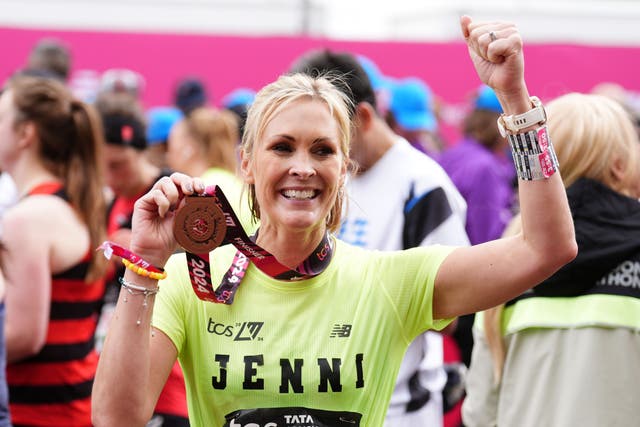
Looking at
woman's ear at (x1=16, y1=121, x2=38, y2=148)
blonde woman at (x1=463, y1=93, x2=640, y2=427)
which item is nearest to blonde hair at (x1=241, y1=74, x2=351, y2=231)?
blonde woman at (x1=463, y1=93, x2=640, y2=427)

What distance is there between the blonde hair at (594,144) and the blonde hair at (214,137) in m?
2.66

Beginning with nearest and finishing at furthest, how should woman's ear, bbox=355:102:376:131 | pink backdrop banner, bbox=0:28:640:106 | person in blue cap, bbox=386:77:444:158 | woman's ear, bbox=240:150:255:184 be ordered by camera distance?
woman's ear, bbox=240:150:255:184, woman's ear, bbox=355:102:376:131, person in blue cap, bbox=386:77:444:158, pink backdrop banner, bbox=0:28:640:106

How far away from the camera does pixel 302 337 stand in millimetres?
2502

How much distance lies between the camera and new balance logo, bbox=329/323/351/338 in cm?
252

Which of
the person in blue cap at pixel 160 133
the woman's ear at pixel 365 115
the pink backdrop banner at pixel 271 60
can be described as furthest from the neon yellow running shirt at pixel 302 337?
the pink backdrop banner at pixel 271 60

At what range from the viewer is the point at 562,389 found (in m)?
3.24

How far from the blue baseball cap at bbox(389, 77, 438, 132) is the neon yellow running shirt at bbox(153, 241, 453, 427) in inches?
191

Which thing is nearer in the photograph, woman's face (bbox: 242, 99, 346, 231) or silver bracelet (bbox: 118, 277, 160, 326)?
silver bracelet (bbox: 118, 277, 160, 326)

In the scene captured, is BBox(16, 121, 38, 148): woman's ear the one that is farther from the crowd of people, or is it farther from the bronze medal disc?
the bronze medal disc

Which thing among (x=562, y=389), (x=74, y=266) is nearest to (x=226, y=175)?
(x=74, y=266)

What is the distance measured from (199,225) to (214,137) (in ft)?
11.3

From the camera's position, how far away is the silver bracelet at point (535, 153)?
2318mm

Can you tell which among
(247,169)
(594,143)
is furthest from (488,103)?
(247,169)

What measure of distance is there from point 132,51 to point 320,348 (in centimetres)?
890
